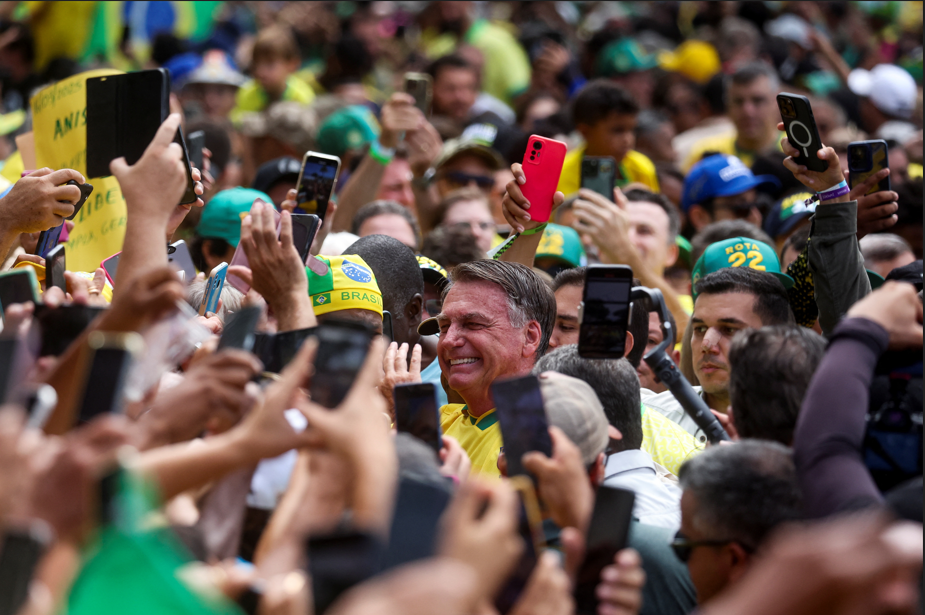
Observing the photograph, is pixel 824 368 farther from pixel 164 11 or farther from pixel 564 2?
pixel 564 2

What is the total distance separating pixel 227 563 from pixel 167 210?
3.82 ft

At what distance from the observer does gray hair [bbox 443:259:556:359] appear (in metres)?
4.10

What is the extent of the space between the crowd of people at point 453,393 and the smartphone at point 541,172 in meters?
0.05

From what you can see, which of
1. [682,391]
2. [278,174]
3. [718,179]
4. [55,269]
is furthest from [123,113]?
[718,179]

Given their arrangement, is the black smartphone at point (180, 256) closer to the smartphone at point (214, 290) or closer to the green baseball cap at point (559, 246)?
the smartphone at point (214, 290)

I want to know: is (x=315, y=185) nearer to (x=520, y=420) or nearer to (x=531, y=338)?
(x=531, y=338)

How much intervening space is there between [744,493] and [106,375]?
4.84 ft

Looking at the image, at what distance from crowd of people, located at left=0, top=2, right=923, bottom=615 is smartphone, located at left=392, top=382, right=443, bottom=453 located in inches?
1.2

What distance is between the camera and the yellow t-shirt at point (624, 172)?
282 inches

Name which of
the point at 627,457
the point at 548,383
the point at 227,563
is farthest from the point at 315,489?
the point at 627,457

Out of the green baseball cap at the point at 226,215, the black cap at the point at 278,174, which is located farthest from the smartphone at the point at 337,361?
the black cap at the point at 278,174

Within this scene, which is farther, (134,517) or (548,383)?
(548,383)

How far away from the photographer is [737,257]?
15.9 ft

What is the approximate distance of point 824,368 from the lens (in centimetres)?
259
